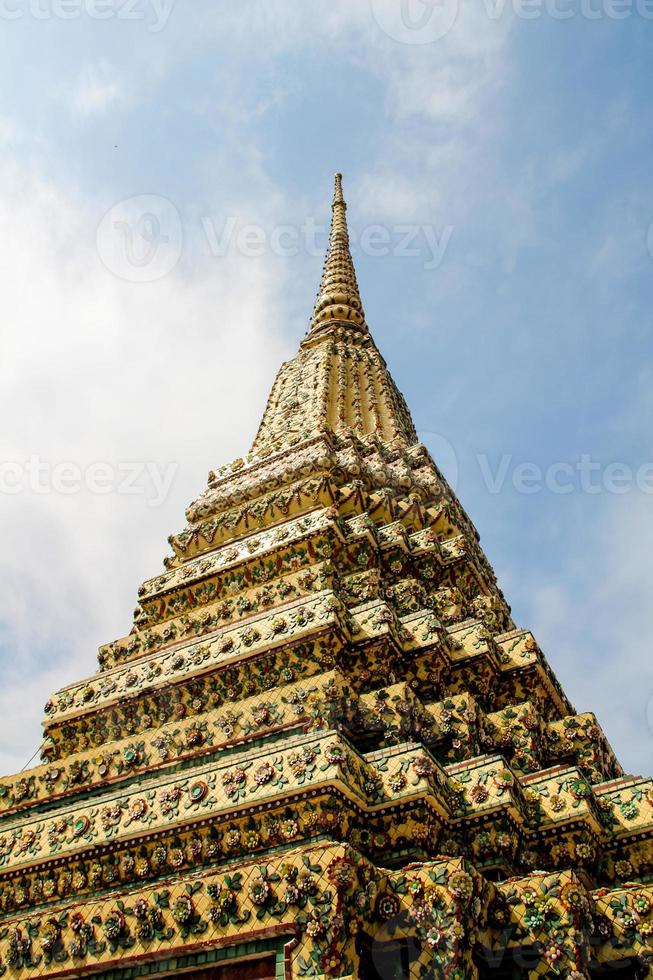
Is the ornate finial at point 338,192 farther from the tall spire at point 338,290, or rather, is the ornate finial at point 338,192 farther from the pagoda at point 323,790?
the pagoda at point 323,790

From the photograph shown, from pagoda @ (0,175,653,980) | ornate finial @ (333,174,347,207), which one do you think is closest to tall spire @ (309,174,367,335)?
ornate finial @ (333,174,347,207)

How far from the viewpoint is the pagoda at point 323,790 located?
5.76 meters

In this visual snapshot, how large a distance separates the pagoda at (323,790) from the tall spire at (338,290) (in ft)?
37.2

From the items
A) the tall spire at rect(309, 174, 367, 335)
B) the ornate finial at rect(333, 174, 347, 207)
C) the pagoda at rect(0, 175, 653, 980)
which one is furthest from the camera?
the ornate finial at rect(333, 174, 347, 207)

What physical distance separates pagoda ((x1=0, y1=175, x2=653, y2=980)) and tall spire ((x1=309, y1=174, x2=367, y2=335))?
11.3m

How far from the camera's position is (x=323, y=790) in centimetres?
654

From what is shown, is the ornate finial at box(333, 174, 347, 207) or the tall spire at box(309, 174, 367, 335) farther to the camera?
the ornate finial at box(333, 174, 347, 207)

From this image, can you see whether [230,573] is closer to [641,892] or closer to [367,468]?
[367,468]

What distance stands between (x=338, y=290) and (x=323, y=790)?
761 inches

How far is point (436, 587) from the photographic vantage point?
11656mm

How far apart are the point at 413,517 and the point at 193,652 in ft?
15.4

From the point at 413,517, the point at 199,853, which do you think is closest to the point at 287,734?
the point at 199,853

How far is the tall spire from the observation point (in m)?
23.3

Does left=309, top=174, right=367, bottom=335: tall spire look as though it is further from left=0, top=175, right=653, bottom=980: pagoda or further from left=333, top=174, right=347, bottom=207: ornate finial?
left=0, top=175, right=653, bottom=980: pagoda
